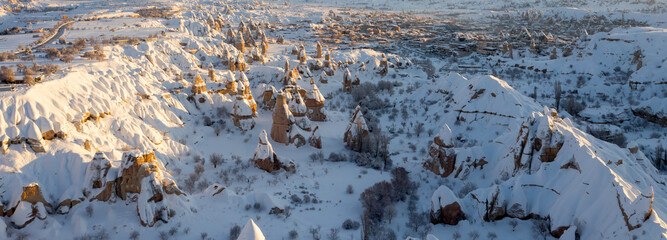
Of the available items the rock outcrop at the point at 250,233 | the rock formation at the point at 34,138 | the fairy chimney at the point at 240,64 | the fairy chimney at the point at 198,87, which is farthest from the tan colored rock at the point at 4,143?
the fairy chimney at the point at 240,64

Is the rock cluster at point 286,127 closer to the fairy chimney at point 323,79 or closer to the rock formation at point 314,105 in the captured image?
the rock formation at point 314,105

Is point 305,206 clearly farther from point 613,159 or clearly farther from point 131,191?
point 613,159

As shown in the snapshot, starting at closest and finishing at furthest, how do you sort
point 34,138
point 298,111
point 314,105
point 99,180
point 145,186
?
point 145,186 → point 99,180 → point 34,138 → point 298,111 → point 314,105

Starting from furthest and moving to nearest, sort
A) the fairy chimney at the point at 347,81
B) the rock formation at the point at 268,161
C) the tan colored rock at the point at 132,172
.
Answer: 1. the fairy chimney at the point at 347,81
2. the rock formation at the point at 268,161
3. the tan colored rock at the point at 132,172

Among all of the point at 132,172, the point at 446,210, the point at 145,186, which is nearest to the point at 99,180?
the point at 132,172

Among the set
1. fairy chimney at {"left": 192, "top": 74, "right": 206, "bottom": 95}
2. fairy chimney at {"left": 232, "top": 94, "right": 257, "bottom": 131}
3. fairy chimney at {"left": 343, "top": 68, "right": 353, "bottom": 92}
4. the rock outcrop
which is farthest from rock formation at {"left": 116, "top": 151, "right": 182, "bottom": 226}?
fairy chimney at {"left": 343, "top": 68, "right": 353, "bottom": 92}

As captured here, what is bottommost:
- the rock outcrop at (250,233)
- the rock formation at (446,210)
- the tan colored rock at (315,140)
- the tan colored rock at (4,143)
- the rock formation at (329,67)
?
the tan colored rock at (315,140)

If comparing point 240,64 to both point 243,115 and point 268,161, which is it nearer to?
point 243,115
